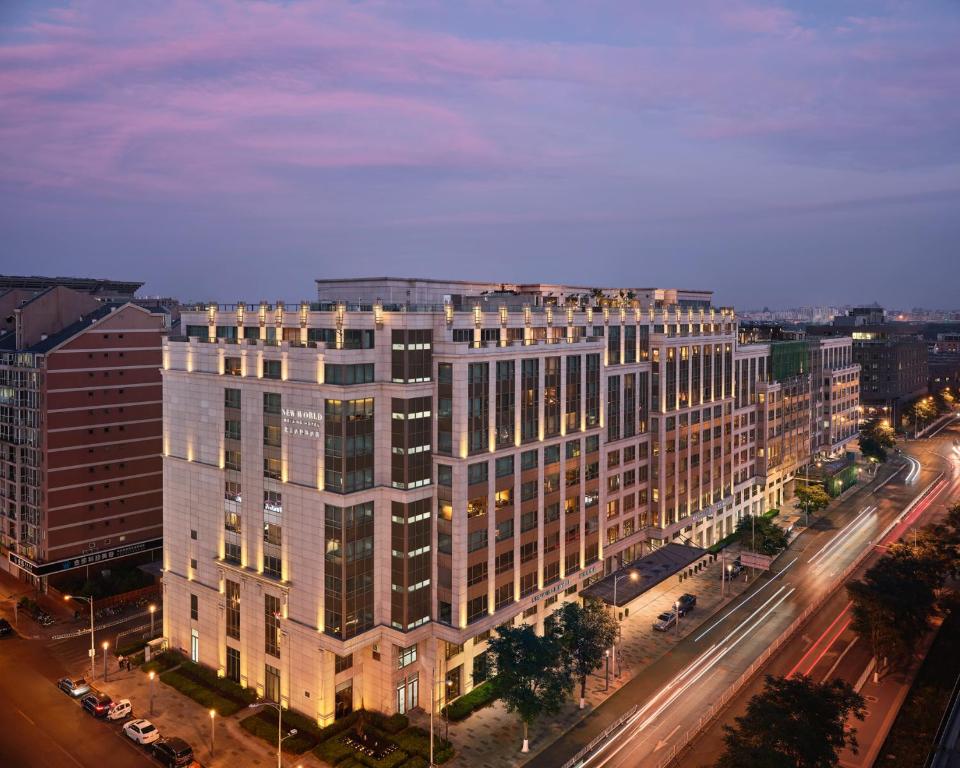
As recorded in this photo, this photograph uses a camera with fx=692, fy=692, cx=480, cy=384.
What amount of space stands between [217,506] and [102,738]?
76.4 ft

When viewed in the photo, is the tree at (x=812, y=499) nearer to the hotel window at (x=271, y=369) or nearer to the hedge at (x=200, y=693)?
the hotel window at (x=271, y=369)

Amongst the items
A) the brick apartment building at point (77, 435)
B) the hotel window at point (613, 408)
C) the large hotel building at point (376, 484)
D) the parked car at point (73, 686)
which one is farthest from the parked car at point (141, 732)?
the hotel window at point (613, 408)

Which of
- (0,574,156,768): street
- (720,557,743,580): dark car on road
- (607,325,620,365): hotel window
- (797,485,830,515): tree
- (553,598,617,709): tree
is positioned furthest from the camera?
(797,485,830,515): tree

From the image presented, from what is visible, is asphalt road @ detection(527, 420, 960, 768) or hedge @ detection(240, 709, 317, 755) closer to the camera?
hedge @ detection(240, 709, 317, 755)

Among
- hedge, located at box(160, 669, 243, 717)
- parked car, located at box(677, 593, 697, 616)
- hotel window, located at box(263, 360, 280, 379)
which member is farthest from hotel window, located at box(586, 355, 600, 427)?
hedge, located at box(160, 669, 243, 717)

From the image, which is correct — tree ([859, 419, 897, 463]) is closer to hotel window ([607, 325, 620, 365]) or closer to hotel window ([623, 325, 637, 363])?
hotel window ([623, 325, 637, 363])

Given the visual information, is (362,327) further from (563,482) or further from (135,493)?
(135,493)

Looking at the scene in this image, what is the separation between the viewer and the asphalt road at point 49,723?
6053 cm

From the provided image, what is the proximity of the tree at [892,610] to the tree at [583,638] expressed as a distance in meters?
26.7

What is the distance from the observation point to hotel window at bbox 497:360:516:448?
240 ft

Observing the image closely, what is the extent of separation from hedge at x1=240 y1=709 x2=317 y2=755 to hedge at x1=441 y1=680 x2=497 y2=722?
13.0m

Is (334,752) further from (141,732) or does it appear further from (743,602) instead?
(743,602)

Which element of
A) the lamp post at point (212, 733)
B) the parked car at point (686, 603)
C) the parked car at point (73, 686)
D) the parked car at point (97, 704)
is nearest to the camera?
the lamp post at point (212, 733)

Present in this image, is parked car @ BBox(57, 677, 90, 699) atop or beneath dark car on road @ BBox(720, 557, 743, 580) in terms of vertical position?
beneath
